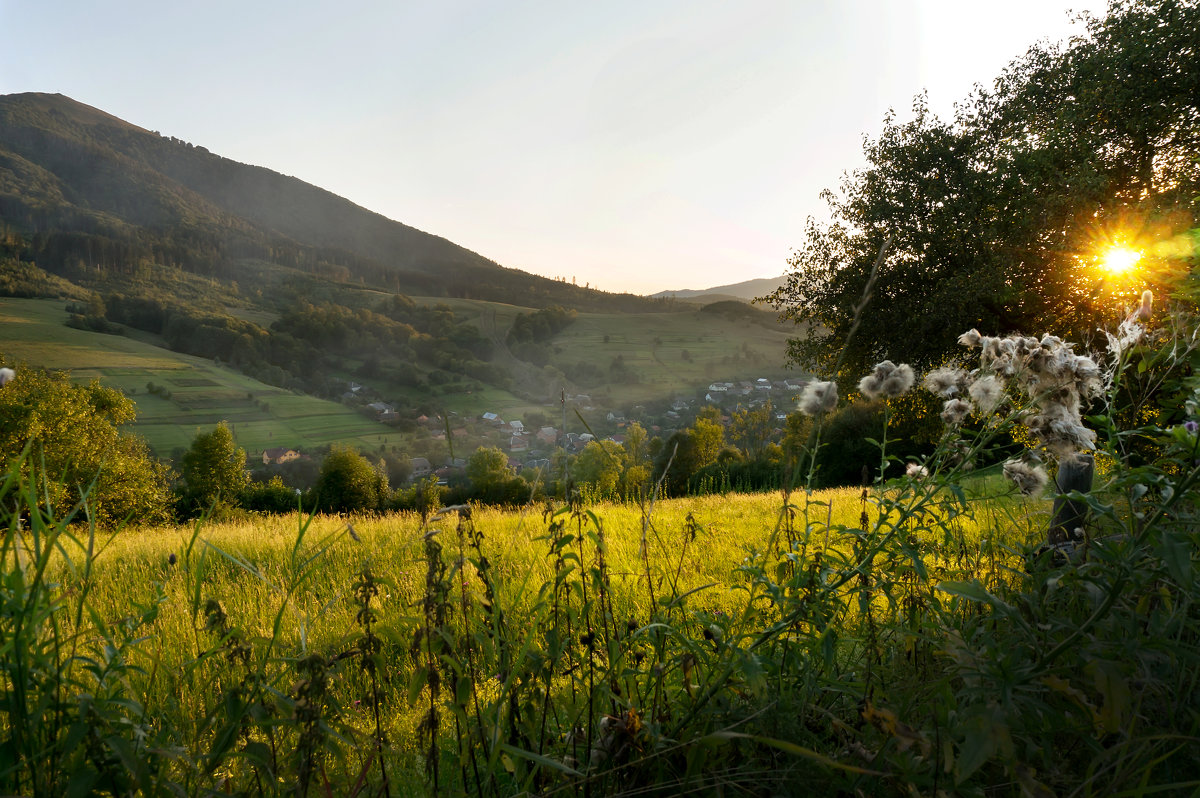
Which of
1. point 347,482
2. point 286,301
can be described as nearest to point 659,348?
point 347,482

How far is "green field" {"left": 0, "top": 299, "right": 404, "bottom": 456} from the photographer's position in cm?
6931

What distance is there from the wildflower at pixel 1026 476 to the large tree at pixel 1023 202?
983 cm

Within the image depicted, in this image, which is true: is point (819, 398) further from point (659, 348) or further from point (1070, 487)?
point (659, 348)

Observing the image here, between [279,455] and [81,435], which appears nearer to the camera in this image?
[81,435]

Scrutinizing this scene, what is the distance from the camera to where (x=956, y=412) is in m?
Answer: 2.32

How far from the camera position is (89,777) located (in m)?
0.96

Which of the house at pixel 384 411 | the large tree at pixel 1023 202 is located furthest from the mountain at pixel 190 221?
the large tree at pixel 1023 202

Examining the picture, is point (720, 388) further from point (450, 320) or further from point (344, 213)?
point (344, 213)

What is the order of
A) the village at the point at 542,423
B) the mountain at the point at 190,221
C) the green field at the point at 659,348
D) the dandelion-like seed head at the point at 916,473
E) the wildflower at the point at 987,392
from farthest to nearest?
the mountain at the point at 190,221 → the green field at the point at 659,348 → the village at the point at 542,423 → the wildflower at the point at 987,392 → the dandelion-like seed head at the point at 916,473

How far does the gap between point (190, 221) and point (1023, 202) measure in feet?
612

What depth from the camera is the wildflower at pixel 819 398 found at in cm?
223

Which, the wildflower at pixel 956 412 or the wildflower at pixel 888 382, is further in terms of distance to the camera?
the wildflower at pixel 888 382

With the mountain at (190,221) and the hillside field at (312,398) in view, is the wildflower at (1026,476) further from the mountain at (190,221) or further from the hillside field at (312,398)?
the mountain at (190,221)

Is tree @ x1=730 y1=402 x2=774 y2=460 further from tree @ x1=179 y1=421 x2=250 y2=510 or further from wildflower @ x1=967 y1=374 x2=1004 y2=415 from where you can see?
wildflower @ x1=967 y1=374 x2=1004 y2=415
